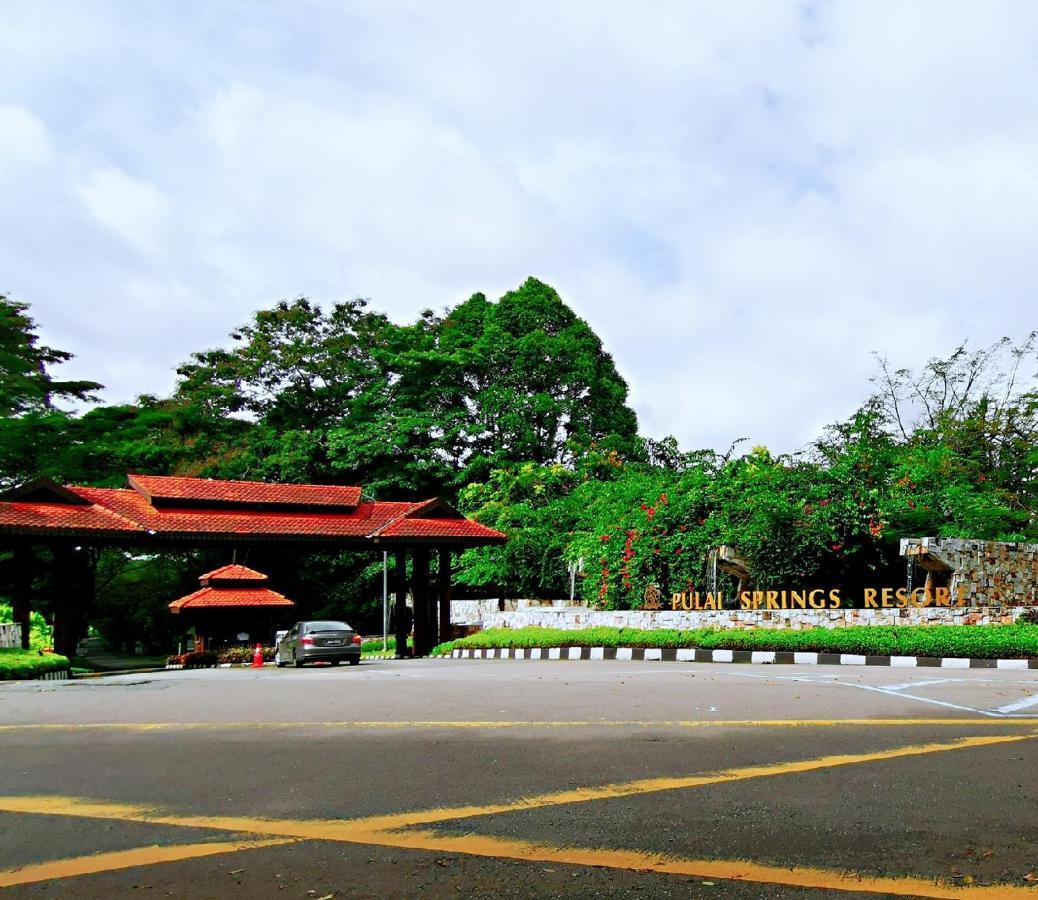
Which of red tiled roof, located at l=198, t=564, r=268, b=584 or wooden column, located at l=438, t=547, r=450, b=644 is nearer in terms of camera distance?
red tiled roof, located at l=198, t=564, r=268, b=584

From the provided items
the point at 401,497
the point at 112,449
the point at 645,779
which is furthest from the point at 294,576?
the point at 645,779

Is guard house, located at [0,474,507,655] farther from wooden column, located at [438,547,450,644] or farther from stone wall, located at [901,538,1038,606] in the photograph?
stone wall, located at [901,538,1038,606]

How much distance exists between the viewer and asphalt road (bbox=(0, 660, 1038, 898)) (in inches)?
169

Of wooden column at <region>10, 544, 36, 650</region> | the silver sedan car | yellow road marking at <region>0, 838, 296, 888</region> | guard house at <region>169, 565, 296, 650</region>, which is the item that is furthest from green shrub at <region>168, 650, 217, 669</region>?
yellow road marking at <region>0, 838, 296, 888</region>

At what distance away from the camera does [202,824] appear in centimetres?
528

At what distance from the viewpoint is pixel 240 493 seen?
29.3 meters

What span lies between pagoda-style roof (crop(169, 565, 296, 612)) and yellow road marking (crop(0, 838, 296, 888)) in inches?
904

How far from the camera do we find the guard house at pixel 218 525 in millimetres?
24609

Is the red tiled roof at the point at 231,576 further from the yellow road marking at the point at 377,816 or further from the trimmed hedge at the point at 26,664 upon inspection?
the yellow road marking at the point at 377,816

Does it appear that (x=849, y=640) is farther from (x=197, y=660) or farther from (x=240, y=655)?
(x=197, y=660)

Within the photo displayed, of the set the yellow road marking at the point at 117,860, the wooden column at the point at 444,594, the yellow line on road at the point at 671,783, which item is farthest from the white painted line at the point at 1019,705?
the wooden column at the point at 444,594

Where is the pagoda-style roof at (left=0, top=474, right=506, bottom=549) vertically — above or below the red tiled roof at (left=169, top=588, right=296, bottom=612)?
above

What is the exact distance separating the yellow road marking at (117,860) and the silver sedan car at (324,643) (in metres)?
17.8

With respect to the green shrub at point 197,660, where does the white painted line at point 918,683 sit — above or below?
above
